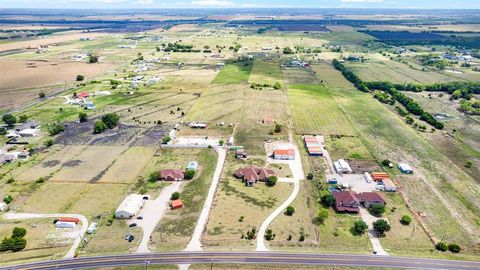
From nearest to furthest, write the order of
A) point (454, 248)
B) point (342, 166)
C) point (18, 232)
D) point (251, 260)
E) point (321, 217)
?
point (251, 260) < point (454, 248) < point (18, 232) < point (321, 217) < point (342, 166)

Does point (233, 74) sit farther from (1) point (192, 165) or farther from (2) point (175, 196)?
(2) point (175, 196)

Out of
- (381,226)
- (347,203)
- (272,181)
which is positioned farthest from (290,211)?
(381,226)

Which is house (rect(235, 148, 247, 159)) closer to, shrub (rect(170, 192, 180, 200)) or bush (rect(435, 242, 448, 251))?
shrub (rect(170, 192, 180, 200))

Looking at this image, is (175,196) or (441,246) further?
(175,196)

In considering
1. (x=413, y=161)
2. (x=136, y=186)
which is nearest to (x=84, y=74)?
(x=136, y=186)

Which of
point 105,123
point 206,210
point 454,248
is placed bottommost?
point 454,248

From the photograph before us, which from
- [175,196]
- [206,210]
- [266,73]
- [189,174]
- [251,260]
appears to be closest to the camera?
[251,260]
